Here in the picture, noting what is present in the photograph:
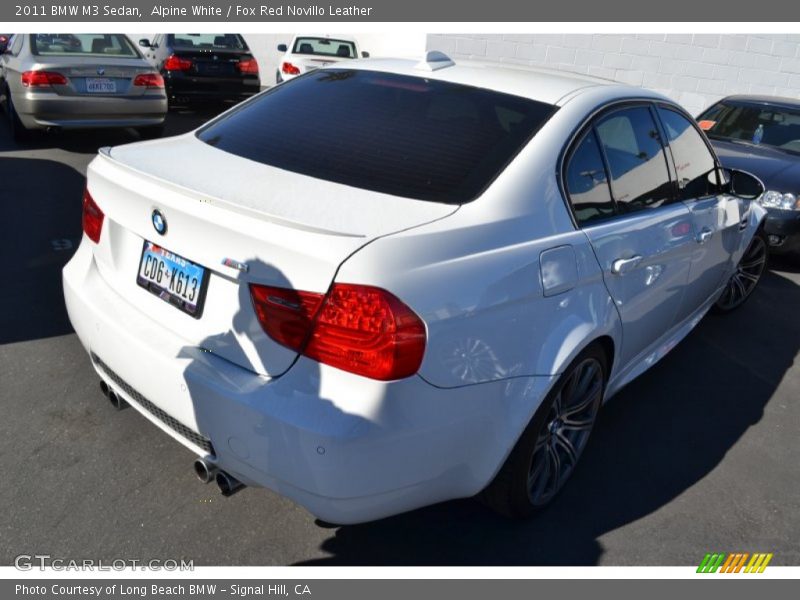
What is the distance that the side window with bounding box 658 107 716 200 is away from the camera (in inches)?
140

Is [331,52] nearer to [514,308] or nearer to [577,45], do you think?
[577,45]

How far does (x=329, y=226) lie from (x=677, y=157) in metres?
2.24

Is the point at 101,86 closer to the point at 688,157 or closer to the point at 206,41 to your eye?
the point at 206,41

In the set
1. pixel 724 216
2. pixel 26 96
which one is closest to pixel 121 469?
pixel 724 216

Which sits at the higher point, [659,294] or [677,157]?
[677,157]

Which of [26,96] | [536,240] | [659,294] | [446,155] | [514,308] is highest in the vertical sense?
[446,155]

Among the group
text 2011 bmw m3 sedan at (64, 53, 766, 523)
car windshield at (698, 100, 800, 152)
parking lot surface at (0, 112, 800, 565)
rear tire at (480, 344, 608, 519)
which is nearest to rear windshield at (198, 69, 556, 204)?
text 2011 bmw m3 sedan at (64, 53, 766, 523)

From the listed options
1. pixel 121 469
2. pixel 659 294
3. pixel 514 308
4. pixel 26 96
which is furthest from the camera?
pixel 26 96

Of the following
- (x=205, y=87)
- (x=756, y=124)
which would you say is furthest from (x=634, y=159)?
(x=205, y=87)

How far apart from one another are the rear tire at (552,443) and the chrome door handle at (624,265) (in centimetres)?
31

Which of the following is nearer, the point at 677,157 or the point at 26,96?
the point at 677,157

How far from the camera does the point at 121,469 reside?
9.49 ft

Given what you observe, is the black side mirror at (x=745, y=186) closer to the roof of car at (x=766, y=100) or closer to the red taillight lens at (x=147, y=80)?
the roof of car at (x=766, y=100)

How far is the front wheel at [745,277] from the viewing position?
17.0ft
